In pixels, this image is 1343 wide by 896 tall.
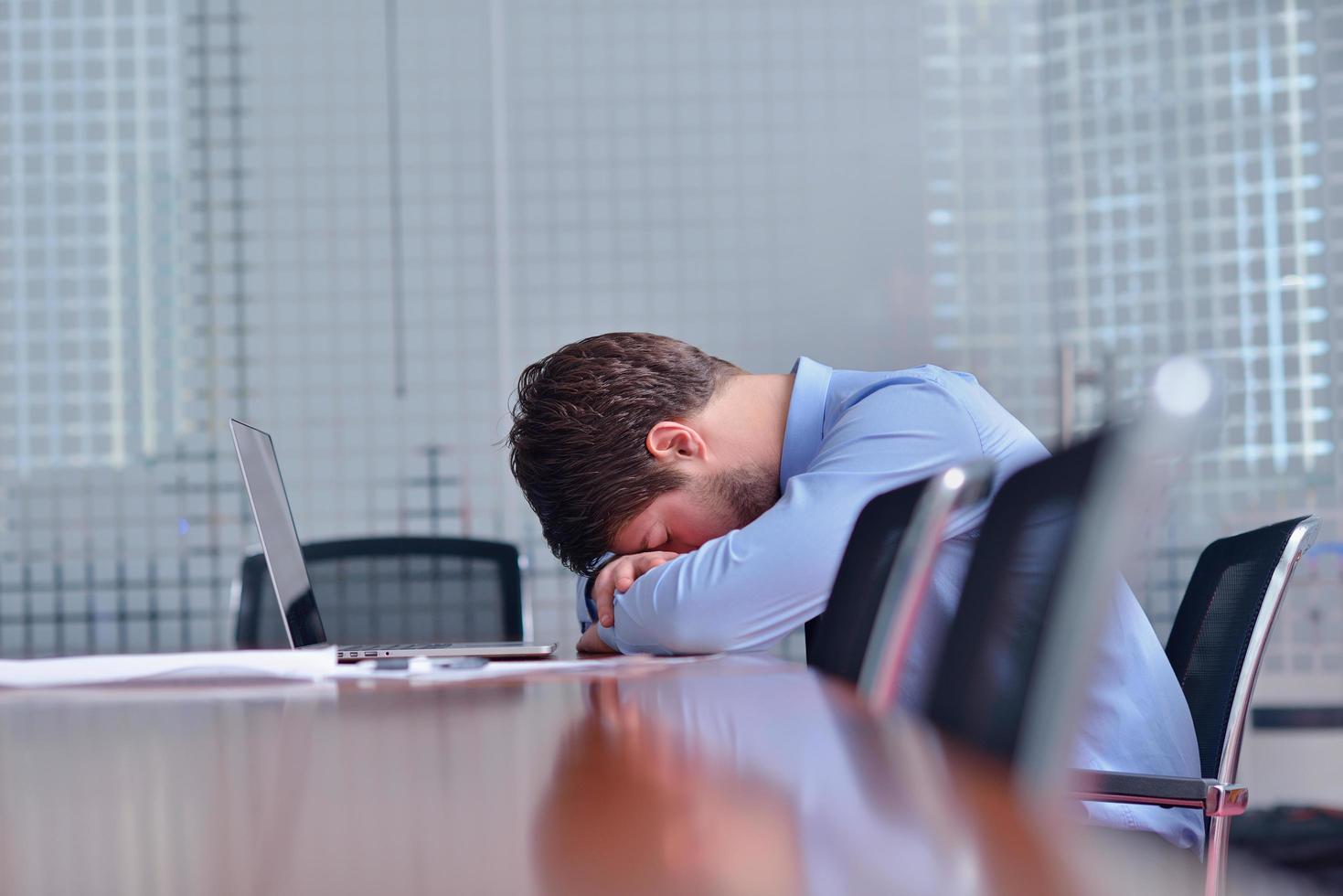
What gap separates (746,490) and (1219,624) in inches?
25.7

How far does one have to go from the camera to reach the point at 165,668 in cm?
123

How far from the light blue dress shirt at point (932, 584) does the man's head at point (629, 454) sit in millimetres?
146

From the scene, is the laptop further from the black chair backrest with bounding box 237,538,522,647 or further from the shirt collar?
the black chair backrest with bounding box 237,538,522,647

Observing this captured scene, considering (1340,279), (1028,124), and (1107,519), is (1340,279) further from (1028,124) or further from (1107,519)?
(1107,519)

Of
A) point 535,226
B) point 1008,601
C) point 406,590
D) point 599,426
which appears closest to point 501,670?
point 599,426

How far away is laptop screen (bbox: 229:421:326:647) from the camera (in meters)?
1.56

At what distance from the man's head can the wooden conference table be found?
776 millimetres

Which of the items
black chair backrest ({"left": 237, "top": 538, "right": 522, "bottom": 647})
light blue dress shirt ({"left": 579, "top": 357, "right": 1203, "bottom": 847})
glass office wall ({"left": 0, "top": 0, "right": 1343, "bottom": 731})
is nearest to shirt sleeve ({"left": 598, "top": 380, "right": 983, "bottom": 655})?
light blue dress shirt ({"left": 579, "top": 357, "right": 1203, "bottom": 847})

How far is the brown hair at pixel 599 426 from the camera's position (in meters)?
1.67

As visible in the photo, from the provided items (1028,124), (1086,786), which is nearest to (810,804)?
(1086,786)

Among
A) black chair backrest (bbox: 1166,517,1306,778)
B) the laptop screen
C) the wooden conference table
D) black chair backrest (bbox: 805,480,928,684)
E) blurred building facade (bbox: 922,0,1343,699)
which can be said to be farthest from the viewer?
blurred building facade (bbox: 922,0,1343,699)

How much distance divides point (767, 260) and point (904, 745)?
3.58 m

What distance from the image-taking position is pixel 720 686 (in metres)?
1.02

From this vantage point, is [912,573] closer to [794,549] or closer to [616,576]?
[794,549]
